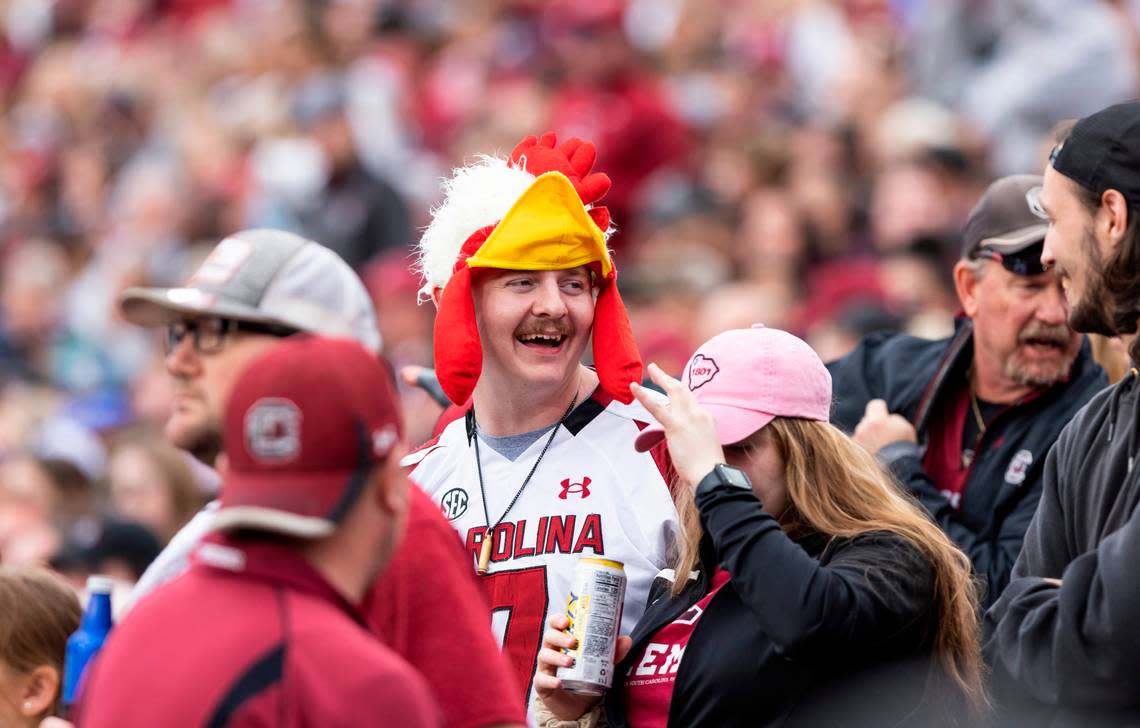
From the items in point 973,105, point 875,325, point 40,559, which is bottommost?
point 40,559

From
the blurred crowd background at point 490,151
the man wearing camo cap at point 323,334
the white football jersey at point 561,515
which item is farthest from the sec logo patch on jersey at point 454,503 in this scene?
the blurred crowd background at point 490,151

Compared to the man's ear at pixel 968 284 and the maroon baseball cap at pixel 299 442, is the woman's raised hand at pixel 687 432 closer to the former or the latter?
the maroon baseball cap at pixel 299 442

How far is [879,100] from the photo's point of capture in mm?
8797

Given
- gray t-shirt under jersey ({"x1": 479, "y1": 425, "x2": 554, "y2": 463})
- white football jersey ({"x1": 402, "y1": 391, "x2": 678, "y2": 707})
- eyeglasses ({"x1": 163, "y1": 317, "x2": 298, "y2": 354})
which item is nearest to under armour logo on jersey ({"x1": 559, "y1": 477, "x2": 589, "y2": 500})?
white football jersey ({"x1": 402, "y1": 391, "x2": 678, "y2": 707})

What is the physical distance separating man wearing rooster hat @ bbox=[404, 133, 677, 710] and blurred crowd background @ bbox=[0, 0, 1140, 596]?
2316mm

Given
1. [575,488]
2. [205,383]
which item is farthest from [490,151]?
[205,383]

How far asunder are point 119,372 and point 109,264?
127 centimetres

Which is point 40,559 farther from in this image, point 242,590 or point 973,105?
point 973,105

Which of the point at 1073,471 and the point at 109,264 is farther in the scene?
the point at 109,264

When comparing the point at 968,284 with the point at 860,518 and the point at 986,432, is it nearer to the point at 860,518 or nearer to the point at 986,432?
the point at 986,432

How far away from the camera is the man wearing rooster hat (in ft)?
12.0

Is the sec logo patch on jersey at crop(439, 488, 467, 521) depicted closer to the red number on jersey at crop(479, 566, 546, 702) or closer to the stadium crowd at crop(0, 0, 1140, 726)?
the stadium crowd at crop(0, 0, 1140, 726)

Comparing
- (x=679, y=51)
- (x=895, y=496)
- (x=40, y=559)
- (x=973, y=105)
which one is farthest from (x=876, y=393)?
(x=679, y=51)

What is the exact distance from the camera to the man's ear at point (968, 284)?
14.2 ft
